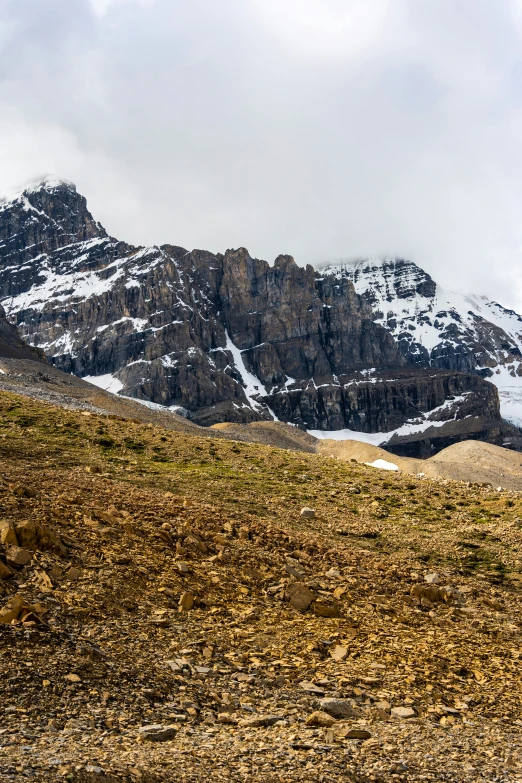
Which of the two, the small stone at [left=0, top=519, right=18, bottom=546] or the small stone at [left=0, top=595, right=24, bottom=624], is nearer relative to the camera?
the small stone at [left=0, top=595, right=24, bottom=624]

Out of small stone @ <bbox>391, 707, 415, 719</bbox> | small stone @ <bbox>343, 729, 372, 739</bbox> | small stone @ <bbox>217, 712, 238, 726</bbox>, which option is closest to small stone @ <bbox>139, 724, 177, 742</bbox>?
small stone @ <bbox>217, 712, 238, 726</bbox>

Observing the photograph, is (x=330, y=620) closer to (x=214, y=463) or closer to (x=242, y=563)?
(x=242, y=563)

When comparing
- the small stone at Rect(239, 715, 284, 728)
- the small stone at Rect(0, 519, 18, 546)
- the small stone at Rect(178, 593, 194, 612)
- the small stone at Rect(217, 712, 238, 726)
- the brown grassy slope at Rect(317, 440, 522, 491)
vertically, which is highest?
the small stone at Rect(0, 519, 18, 546)

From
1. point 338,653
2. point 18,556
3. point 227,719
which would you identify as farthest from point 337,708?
point 18,556

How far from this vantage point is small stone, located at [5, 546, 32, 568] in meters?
11.5

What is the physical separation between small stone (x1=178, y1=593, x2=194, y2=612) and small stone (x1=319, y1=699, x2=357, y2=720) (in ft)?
10.6

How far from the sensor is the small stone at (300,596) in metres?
13.2

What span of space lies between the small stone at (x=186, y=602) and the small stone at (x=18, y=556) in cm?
265

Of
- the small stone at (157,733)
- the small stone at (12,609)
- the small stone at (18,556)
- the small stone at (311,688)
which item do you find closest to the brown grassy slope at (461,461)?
the small stone at (18,556)

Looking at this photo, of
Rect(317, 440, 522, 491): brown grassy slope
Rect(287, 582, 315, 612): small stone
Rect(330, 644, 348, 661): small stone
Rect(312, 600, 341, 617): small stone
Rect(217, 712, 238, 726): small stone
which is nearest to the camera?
Rect(217, 712, 238, 726): small stone

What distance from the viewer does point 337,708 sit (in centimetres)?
953

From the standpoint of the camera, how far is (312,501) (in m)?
25.5

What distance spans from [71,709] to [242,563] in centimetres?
661

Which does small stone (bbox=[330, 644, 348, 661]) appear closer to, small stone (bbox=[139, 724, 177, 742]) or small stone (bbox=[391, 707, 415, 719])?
small stone (bbox=[391, 707, 415, 719])
